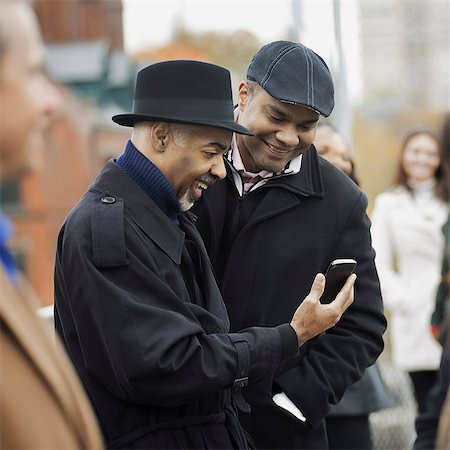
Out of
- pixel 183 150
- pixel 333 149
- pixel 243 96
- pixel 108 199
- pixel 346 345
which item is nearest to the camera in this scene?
pixel 108 199

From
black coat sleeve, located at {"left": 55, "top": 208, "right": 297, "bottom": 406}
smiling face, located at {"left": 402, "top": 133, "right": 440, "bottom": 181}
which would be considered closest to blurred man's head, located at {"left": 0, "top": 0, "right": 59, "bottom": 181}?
black coat sleeve, located at {"left": 55, "top": 208, "right": 297, "bottom": 406}

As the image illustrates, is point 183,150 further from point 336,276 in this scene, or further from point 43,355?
point 43,355

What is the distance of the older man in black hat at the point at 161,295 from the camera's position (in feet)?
10.4

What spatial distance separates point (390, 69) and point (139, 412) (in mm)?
121419

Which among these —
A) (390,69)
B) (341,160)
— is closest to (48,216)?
(341,160)

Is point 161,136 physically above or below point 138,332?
above

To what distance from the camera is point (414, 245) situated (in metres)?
7.05

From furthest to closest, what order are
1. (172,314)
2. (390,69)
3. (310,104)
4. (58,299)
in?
(390,69) < (310,104) < (58,299) < (172,314)

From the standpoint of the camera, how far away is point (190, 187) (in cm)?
346

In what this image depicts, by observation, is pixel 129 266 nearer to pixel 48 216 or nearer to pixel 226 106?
pixel 226 106

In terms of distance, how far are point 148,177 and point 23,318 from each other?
1.15m

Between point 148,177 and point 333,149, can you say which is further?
point 333,149

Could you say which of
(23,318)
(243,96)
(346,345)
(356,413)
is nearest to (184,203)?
(243,96)

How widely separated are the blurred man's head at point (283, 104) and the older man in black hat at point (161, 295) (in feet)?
1.36
